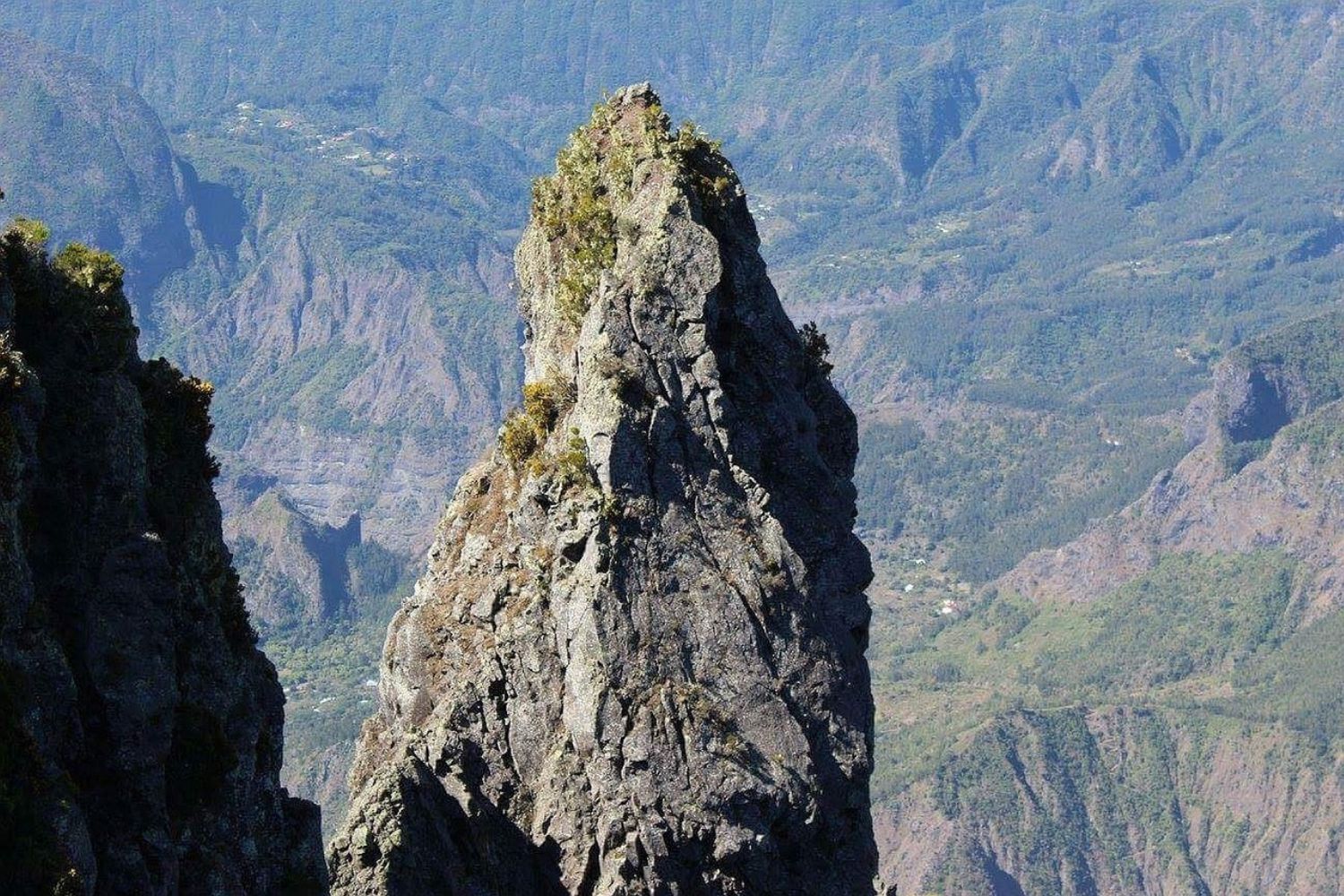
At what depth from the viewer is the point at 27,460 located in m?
29.0

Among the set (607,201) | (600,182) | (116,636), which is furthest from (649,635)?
(600,182)

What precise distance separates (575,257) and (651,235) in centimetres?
270

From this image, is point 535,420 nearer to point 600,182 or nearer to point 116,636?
point 600,182

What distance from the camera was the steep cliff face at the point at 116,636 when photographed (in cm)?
2780

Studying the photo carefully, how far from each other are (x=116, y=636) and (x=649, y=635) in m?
10.9

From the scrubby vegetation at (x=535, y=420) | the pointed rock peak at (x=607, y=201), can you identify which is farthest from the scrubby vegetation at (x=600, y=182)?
the scrubby vegetation at (x=535, y=420)

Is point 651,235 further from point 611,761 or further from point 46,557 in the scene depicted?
point 46,557

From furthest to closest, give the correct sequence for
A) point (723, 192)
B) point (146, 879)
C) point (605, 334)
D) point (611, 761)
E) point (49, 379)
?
point (723, 192) → point (605, 334) → point (611, 761) → point (49, 379) → point (146, 879)

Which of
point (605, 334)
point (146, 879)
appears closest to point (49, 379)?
point (146, 879)

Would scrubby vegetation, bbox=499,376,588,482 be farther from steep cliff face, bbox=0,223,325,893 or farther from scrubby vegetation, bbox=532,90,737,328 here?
steep cliff face, bbox=0,223,325,893

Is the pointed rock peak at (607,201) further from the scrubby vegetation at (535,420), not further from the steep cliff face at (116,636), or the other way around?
the steep cliff face at (116,636)

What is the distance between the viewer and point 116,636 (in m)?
29.6

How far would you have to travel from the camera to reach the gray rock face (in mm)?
36500

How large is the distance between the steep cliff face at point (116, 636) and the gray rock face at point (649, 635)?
4.86 meters
